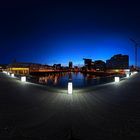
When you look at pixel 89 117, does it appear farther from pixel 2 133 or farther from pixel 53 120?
pixel 2 133

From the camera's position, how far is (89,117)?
36.2 ft

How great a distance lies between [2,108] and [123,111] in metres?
5.83

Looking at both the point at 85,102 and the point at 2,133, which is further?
the point at 85,102

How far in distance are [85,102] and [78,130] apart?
18.3 feet

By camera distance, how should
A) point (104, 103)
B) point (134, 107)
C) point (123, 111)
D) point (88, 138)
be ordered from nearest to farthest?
point (88, 138), point (123, 111), point (134, 107), point (104, 103)

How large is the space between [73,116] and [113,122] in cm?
191

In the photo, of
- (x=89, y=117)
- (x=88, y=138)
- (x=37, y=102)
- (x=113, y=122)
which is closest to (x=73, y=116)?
(x=89, y=117)

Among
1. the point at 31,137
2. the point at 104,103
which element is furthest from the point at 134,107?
the point at 31,137

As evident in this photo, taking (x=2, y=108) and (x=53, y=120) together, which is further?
(x=2, y=108)

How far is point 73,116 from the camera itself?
11180 millimetres

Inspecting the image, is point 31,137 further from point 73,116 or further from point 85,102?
point 85,102

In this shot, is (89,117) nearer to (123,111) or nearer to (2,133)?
(123,111)

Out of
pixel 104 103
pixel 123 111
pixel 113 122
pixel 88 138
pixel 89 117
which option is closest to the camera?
pixel 88 138

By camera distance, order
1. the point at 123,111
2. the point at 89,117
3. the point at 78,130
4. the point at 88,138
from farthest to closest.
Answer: the point at 123,111 → the point at 89,117 → the point at 78,130 → the point at 88,138
